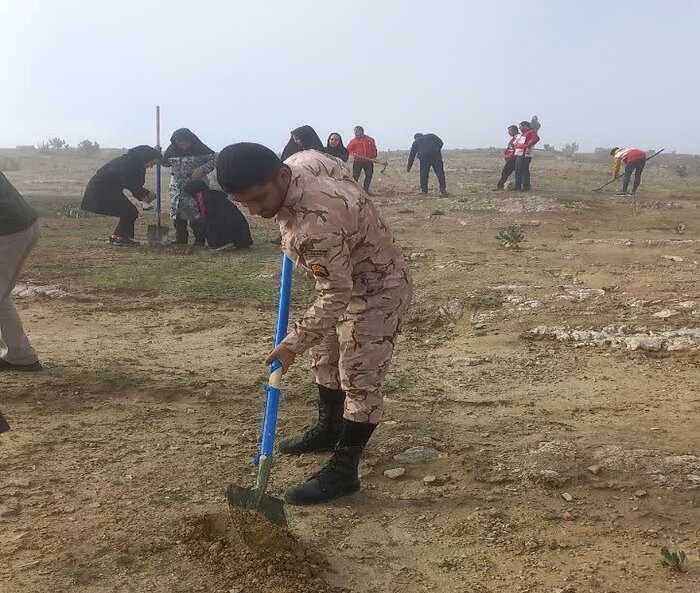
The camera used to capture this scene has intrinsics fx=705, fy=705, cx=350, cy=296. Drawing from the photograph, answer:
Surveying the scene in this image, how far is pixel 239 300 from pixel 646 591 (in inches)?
182

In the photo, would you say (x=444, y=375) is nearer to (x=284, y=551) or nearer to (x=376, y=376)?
(x=376, y=376)

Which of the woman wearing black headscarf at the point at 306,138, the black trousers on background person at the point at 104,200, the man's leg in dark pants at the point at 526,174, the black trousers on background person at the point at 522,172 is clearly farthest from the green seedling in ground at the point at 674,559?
the man's leg in dark pants at the point at 526,174

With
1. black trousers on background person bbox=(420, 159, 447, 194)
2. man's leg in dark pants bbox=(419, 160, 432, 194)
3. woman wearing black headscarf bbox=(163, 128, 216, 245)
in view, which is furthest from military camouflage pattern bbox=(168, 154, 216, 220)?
man's leg in dark pants bbox=(419, 160, 432, 194)

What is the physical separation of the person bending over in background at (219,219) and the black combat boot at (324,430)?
5607 millimetres

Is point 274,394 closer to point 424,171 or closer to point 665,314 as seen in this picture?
point 665,314

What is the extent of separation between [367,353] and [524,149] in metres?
12.1

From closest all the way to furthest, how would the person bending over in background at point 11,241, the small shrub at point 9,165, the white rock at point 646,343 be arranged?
the person bending over in background at point 11,241
the white rock at point 646,343
the small shrub at point 9,165

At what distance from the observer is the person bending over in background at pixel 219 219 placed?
8.60m

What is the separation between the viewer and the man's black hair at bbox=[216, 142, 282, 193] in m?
2.33

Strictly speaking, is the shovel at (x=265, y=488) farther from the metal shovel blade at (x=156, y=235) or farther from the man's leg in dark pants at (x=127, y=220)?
the metal shovel blade at (x=156, y=235)

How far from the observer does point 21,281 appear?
269 inches

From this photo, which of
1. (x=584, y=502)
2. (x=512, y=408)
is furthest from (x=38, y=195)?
(x=584, y=502)

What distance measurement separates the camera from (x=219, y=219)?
8742 millimetres

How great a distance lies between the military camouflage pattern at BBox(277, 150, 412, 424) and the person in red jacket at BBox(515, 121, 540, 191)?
1172 cm
